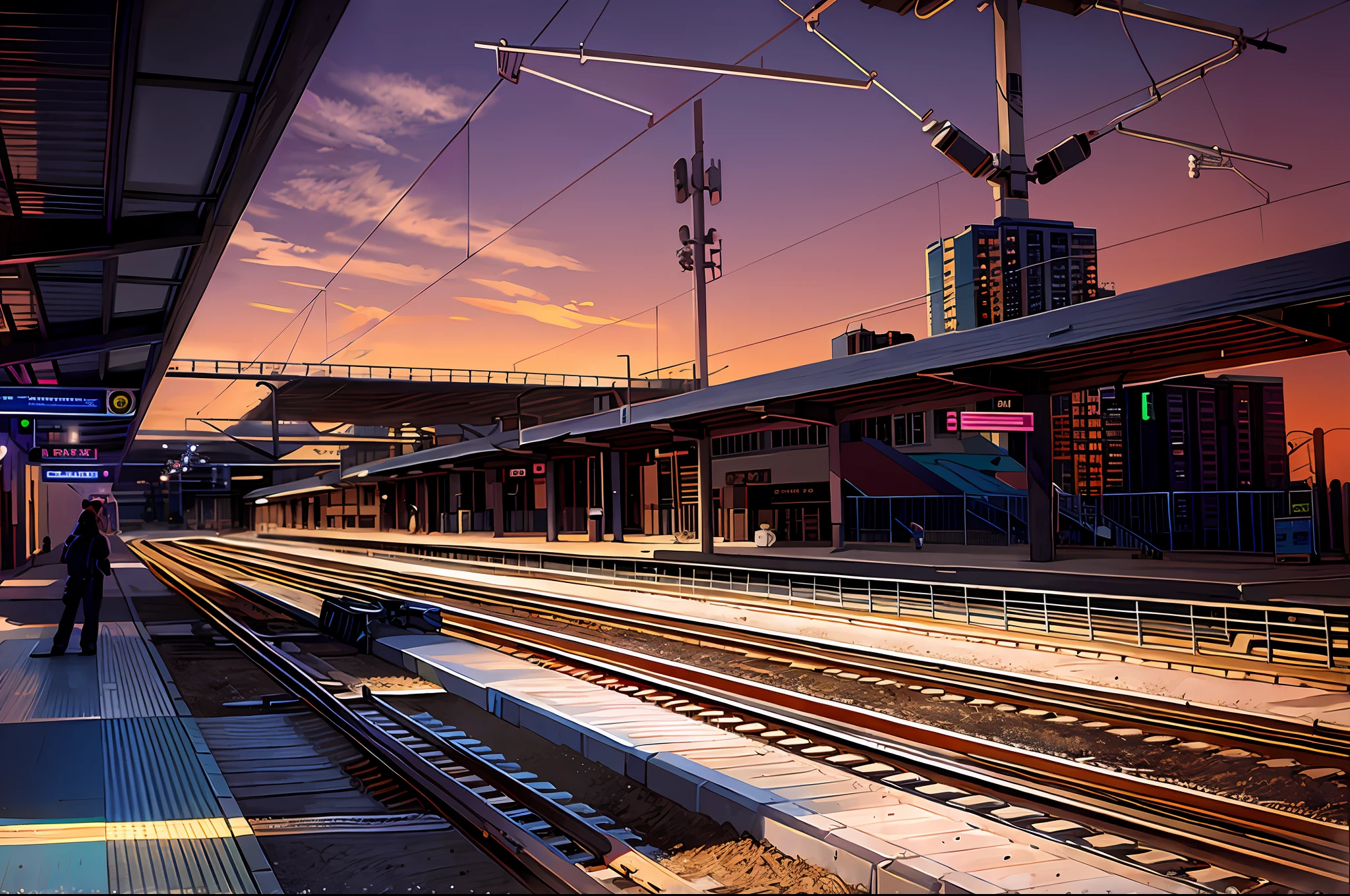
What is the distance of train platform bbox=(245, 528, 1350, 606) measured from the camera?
1720cm

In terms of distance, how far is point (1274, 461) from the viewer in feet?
400

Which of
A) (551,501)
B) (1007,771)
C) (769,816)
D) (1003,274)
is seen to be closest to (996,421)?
(1003,274)

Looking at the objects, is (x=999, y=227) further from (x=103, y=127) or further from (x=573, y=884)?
(x=573, y=884)

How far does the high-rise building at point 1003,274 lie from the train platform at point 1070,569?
A: 5486mm

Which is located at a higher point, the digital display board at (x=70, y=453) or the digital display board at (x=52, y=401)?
the digital display board at (x=52, y=401)

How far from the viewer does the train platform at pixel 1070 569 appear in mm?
17203

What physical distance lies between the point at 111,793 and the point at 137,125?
5748 mm

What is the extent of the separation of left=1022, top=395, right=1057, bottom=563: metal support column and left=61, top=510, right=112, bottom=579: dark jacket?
1834 cm

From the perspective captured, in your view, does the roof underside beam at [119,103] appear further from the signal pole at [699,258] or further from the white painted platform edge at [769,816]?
the signal pole at [699,258]

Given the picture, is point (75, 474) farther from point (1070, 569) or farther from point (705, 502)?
point (1070, 569)

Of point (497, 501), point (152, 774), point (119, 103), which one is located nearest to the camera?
point (152, 774)

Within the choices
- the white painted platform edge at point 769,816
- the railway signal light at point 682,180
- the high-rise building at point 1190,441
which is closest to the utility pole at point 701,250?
the railway signal light at point 682,180

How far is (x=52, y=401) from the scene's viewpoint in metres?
20.3

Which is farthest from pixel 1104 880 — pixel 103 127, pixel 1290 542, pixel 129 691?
pixel 1290 542
